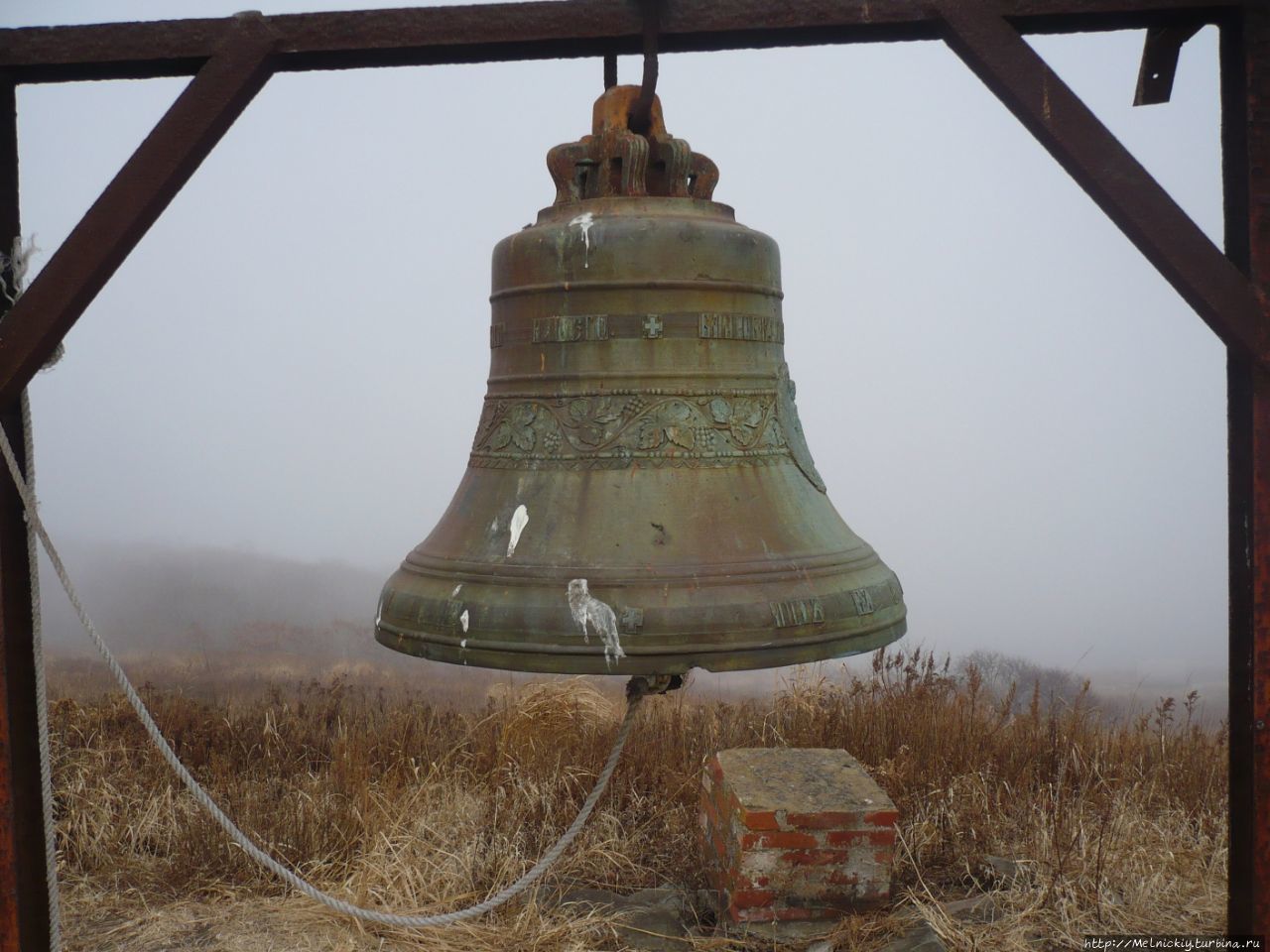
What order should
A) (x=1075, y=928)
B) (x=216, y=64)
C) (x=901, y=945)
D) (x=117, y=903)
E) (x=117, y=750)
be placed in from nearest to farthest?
(x=216, y=64), (x=901, y=945), (x=1075, y=928), (x=117, y=903), (x=117, y=750)

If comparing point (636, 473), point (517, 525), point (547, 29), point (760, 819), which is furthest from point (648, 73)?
point (760, 819)

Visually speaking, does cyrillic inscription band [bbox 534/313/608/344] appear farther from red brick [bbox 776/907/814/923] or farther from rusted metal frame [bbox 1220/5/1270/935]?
red brick [bbox 776/907/814/923]

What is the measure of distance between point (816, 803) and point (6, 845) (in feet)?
7.43

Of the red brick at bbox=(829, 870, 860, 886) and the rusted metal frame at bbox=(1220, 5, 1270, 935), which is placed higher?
the rusted metal frame at bbox=(1220, 5, 1270, 935)

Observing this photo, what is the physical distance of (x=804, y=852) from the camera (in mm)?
3352

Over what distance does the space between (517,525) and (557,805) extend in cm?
298

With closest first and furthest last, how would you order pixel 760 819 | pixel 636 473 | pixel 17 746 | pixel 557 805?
pixel 636 473, pixel 17 746, pixel 760 819, pixel 557 805

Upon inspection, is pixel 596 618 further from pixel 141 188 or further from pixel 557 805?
pixel 557 805

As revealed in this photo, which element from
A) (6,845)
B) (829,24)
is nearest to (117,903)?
(6,845)

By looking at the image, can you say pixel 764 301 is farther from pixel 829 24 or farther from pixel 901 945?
pixel 901 945

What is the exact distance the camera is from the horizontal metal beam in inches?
71.6

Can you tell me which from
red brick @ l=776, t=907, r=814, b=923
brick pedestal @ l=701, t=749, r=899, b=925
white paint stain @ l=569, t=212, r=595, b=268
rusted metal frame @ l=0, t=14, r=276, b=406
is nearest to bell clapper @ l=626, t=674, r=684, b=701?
white paint stain @ l=569, t=212, r=595, b=268

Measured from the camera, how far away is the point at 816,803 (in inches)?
133

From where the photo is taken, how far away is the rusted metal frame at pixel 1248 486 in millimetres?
1782
